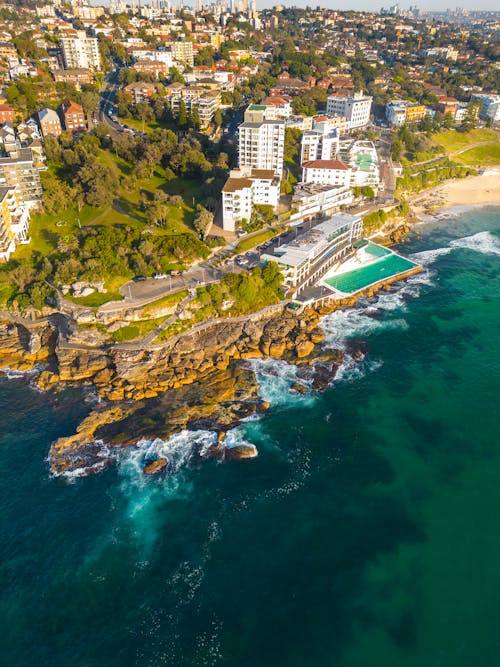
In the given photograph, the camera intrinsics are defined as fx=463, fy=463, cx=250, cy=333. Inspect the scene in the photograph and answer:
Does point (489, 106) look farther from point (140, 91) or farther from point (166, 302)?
point (166, 302)

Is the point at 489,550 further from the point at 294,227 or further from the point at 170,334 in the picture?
the point at 294,227

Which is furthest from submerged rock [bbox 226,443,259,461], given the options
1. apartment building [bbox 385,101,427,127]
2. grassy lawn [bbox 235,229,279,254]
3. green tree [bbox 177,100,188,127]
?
apartment building [bbox 385,101,427,127]

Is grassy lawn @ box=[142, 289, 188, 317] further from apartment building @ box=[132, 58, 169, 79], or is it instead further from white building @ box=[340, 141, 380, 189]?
apartment building @ box=[132, 58, 169, 79]

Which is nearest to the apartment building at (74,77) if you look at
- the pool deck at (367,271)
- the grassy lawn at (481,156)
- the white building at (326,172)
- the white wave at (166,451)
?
the white building at (326,172)

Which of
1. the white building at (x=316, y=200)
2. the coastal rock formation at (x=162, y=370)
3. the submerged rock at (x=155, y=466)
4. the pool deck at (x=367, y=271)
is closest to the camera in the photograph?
the submerged rock at (x=155, y=466)

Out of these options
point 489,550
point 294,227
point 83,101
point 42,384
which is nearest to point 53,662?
point 42,384

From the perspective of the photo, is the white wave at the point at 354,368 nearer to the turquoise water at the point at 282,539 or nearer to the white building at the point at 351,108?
the turquoise water at the point at 282,539

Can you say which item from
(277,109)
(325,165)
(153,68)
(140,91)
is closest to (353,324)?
(325,165)
